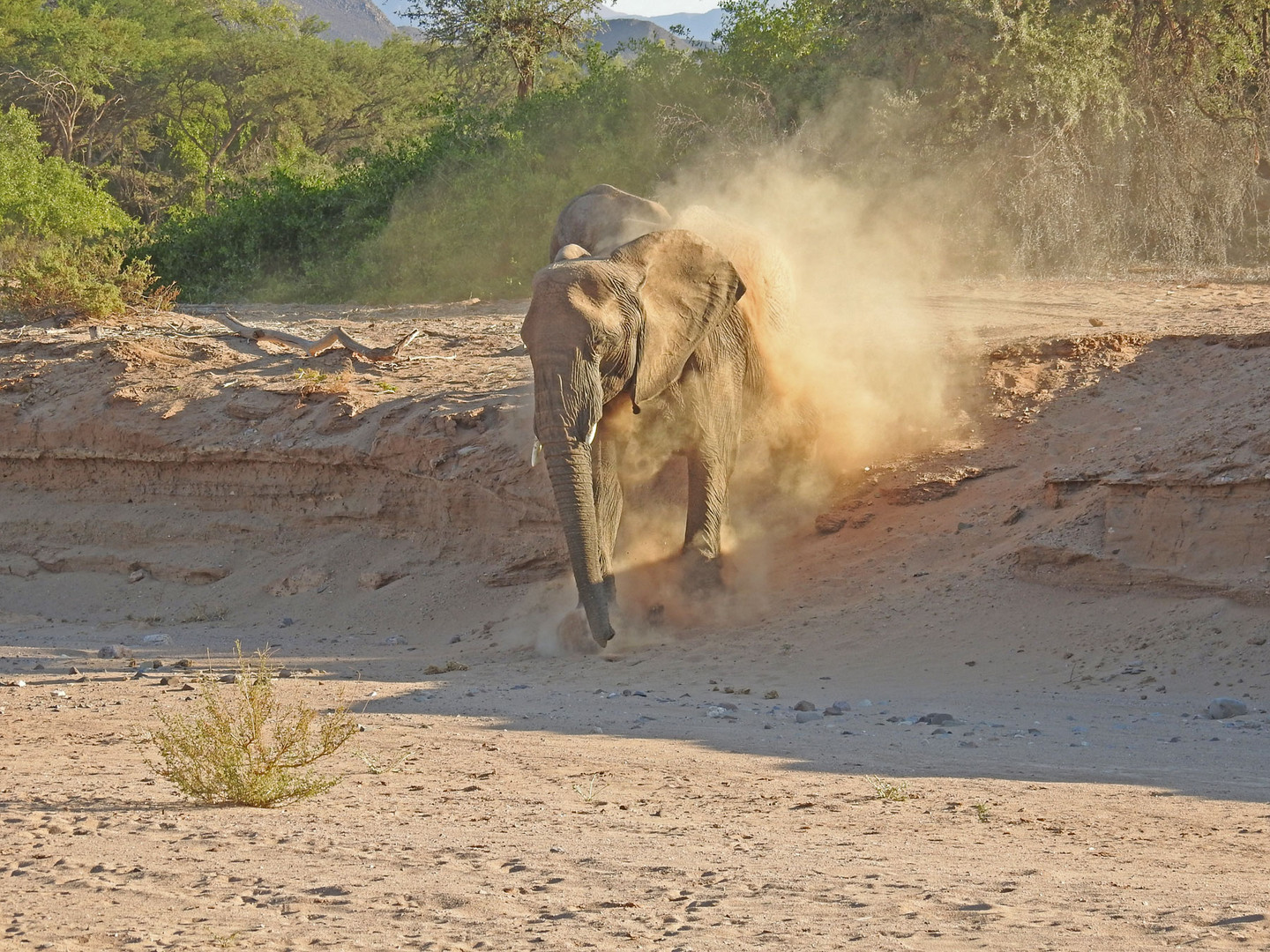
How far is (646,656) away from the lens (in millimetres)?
9141

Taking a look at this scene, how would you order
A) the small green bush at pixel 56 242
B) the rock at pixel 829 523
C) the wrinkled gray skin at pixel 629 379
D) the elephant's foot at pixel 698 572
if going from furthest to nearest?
1. the small green bush at pixel 56 242
2. the rock at pixel 829 523
3. the elephant's foot at pixel 698 572
4. the wrinkled gray skin at pixel 629 379

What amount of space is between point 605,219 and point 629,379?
1870 millimetres

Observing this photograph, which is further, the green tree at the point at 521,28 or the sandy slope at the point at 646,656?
the green tree at the point at 521,28

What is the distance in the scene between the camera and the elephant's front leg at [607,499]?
949 centimetres

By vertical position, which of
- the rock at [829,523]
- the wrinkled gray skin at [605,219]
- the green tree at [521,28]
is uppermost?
the green tree at [521,28]

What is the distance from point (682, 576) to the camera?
390 inches

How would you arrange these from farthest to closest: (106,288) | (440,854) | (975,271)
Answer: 1. (975,271)
2. (106,288)
3. (440,854)

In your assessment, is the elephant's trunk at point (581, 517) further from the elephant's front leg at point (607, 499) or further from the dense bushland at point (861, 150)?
the dense bushland at point (861, 150)

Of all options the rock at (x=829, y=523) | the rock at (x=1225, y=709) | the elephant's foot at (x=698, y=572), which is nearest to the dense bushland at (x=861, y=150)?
the rock at (x=829, y=523)

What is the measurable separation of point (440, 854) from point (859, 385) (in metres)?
7.39

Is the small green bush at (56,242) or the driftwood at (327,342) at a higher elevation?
the small green bush at (56,242)

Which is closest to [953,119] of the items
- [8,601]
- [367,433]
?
[367,433]

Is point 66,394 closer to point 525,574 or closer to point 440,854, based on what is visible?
point 525,574

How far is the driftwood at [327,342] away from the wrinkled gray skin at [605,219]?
10.0 ft
